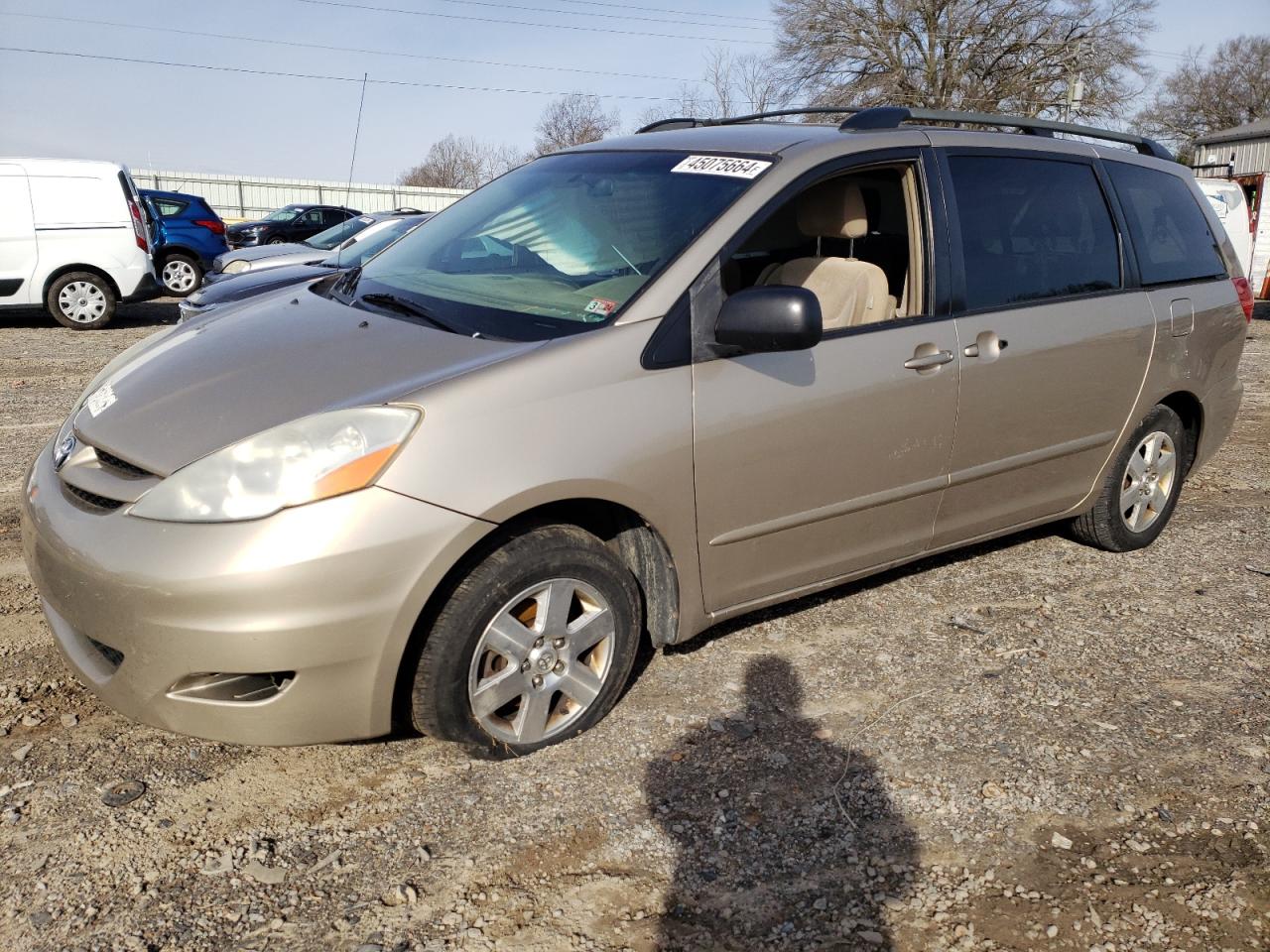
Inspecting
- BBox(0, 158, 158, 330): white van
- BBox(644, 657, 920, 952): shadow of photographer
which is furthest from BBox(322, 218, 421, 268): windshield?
BBox(644, 657, 920, 952): shadow of photographer

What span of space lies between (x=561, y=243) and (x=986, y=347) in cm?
152

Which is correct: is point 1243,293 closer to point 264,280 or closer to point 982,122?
point 982,122

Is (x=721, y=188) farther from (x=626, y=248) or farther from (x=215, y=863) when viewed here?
(x=215, y=863)

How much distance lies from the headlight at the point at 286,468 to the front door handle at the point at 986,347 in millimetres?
2056

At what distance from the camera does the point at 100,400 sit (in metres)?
3.27

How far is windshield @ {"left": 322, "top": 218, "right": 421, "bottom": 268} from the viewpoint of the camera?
Answer: 26.8ft

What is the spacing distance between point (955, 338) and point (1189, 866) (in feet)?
5.95

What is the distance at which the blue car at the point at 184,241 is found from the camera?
16078 millimetres

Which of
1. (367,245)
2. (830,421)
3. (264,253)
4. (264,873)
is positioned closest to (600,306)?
(830,421)

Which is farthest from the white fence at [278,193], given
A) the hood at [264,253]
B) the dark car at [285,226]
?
the hood at [264,253]

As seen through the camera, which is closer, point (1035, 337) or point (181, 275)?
point (1035, 337)

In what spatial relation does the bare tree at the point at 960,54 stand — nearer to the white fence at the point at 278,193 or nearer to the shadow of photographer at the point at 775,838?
the white fence at the point at 278,193

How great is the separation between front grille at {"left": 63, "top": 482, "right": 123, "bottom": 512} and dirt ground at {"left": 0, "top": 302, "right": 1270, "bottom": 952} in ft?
2.38

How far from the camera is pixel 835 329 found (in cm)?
356
